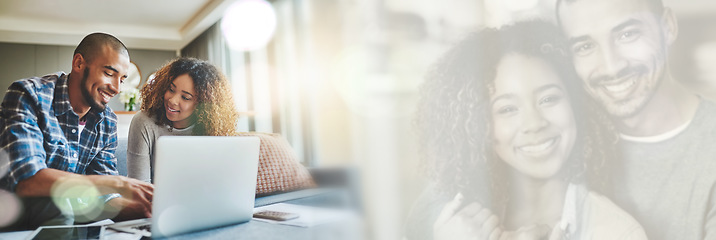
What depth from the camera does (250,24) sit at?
2.32m

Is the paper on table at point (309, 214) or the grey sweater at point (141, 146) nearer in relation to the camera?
the paper on table at point (309, 214)

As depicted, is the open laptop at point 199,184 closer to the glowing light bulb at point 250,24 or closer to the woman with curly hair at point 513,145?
the woman with curly hair at point 513,145

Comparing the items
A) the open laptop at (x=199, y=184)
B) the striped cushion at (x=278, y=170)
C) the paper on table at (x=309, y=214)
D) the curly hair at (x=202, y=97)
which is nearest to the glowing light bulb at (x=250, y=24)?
the curly hair at (x=202, y=97)

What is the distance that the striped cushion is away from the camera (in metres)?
1.38

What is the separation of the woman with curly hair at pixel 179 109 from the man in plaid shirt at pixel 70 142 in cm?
7

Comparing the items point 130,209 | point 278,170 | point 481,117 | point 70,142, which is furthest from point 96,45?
point 481,117

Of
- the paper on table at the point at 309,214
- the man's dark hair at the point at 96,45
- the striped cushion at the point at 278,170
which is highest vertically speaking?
the man's dark hair at the point at 96,45

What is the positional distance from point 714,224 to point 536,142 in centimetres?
27

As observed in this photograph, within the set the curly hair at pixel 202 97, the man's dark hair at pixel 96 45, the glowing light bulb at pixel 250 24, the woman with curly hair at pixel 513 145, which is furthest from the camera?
the glowing light bulb at pixel 250 24

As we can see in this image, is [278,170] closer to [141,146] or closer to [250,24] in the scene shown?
[141,146]

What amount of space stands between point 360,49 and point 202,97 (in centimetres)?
67

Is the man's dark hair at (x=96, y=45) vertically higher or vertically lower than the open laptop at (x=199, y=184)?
higher

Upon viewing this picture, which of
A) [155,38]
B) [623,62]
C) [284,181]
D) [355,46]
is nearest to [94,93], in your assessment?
[155,38]

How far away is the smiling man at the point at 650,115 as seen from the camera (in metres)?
0.60
